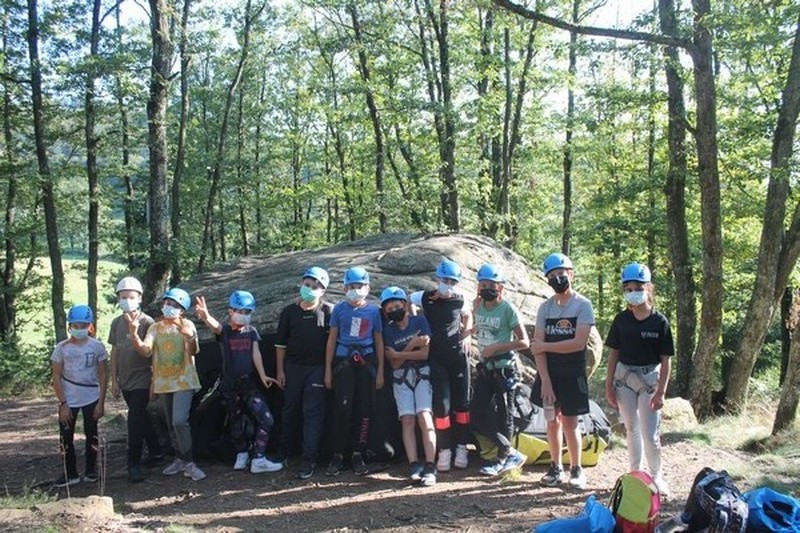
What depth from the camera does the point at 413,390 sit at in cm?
641

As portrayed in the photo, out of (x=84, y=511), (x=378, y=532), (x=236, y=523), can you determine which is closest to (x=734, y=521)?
(x=378, y=532)

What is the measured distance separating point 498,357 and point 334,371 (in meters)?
1.75

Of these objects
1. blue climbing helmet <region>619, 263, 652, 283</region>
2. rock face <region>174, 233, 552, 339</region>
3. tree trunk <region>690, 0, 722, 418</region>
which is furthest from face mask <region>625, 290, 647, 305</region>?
tree trunk <region>690, 0, 722, 418</region>

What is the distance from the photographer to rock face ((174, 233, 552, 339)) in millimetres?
8297

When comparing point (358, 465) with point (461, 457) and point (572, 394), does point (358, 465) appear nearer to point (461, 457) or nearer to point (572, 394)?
point (461, 457)

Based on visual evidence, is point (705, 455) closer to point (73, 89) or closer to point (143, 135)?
point (73, 89)

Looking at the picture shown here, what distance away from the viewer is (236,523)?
17.3 feet

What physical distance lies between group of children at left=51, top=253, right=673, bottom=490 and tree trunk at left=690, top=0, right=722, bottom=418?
18.2ft

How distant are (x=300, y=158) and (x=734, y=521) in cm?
2748

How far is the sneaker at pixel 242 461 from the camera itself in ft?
22.9

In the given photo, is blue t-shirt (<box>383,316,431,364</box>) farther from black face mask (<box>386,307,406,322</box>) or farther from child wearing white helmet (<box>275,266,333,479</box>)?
child wearing white helmet (<box>275,266,333,479</box>)

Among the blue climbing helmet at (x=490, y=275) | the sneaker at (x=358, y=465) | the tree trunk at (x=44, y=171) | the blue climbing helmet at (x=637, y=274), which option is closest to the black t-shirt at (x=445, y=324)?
the blue climbing helmet at (x=490, y=275)

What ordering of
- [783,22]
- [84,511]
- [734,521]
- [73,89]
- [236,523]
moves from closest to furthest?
[734,521]
[84,511]
[236,523]
[783,22]
[73,89]

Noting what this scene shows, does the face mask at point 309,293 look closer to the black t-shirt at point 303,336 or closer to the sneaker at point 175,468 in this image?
the black t-shirt at point 303,336
